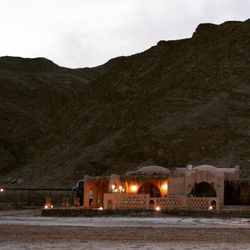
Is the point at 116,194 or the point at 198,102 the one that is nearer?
the point at 116,194

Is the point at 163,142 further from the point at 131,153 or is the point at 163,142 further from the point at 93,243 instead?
the point at 93,243

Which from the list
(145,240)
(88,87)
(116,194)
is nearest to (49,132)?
(88,87)

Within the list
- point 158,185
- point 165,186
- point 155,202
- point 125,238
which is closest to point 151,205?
point 155,202

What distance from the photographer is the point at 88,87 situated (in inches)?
4688

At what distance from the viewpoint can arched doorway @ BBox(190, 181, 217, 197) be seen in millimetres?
43588

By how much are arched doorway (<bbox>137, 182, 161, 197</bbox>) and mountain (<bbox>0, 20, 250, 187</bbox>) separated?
89.8ft

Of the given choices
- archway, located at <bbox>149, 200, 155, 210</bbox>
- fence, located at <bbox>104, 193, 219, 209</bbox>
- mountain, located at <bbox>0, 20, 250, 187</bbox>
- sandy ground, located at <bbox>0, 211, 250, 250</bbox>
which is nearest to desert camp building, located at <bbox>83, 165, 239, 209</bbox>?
fence, located at <bbox>104, 193, 219, 209</bbox>

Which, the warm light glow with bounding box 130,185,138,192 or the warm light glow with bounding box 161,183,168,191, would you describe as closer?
the warm light glow with bounding box 161,183,168,191

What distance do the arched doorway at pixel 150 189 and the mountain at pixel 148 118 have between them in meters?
27.4

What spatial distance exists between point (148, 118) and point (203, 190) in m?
49.2

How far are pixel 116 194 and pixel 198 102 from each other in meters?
53.8

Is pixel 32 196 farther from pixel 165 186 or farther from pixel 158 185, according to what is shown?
pixel 165 186

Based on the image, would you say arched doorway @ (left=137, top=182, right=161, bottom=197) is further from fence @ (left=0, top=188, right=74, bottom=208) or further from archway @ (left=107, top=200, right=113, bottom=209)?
fence @ (left=0, top=188, right=74, bottom=208)

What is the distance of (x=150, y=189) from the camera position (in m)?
45.0
